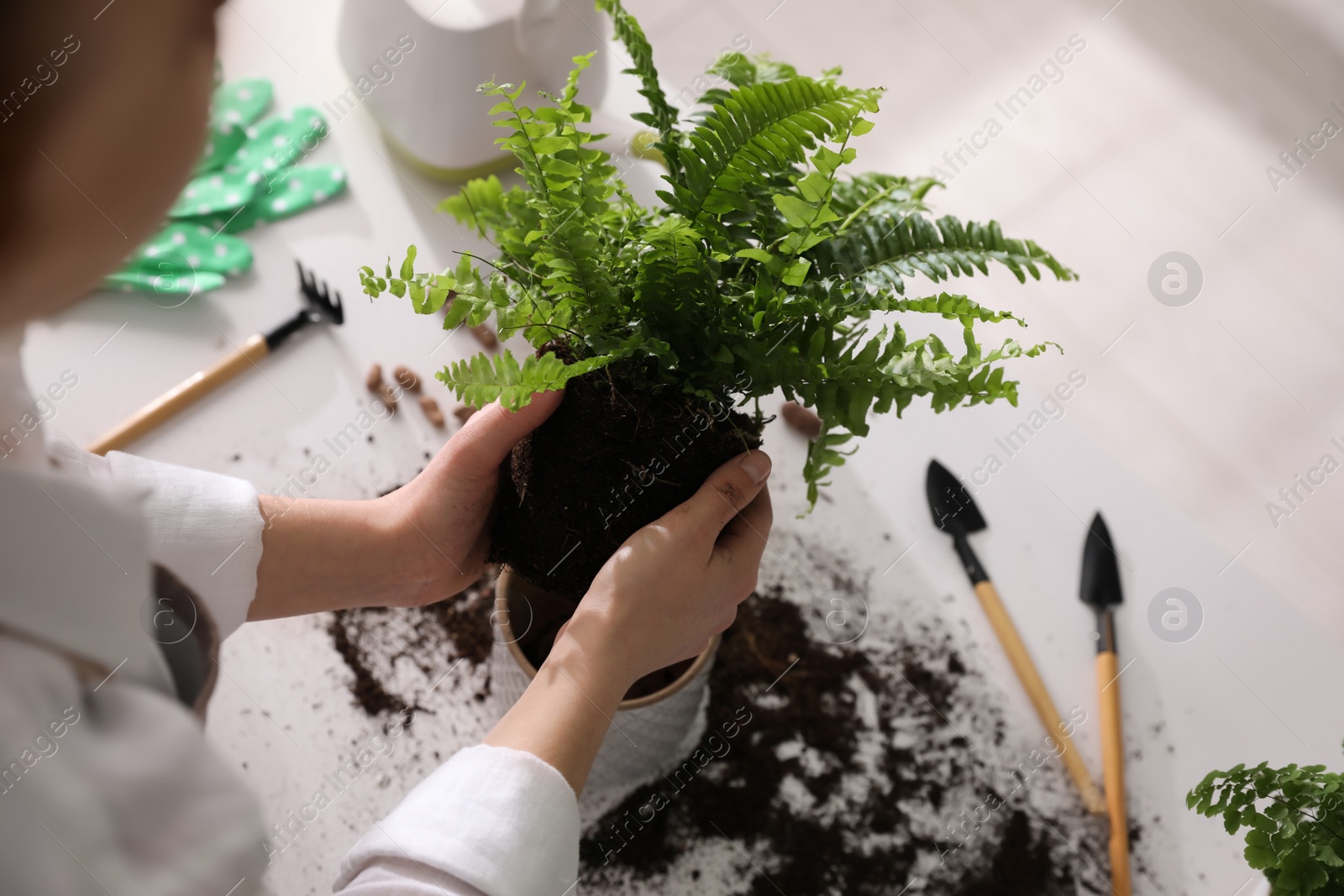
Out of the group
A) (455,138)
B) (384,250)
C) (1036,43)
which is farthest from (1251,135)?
(384,250)

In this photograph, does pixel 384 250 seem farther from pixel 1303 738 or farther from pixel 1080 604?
pixel 1303 738

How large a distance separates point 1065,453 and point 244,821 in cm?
103

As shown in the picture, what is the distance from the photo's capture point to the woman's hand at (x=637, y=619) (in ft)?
2.05

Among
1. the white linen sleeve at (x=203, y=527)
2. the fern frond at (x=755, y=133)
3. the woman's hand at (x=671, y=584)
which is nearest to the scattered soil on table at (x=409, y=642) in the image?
the white linen sleeve at (x=203, y=527)

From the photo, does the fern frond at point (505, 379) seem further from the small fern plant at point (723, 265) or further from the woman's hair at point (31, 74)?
the woman's hair at point (31, 74)

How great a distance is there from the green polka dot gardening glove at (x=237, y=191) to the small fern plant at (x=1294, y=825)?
118 centimetres

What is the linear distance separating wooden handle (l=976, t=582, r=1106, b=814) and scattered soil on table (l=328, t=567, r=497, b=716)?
1.88 ft

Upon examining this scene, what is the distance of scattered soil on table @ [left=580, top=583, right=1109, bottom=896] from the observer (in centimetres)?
90

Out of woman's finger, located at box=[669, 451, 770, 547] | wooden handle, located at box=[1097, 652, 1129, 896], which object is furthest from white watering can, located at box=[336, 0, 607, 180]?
wooden handle, located at box=[1097, 652, 1129, 896]

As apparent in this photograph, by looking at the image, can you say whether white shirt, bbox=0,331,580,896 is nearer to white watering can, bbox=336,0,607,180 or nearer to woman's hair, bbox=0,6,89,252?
woman's hair, bbox=0,6,89,252

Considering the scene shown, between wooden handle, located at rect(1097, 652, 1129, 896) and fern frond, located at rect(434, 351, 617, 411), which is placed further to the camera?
wooden handle, located at rect(1097, 652, 1129, 896)

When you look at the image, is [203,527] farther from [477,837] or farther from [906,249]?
[906,249]

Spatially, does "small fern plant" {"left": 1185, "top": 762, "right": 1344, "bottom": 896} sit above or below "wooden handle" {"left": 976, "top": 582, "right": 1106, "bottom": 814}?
above

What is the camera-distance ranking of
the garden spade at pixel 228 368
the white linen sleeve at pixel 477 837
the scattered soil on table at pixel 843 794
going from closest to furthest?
the white linen sleeve at pixel 477 837 < the scattered soil on table at pixel 843 794 < the garden spade at pixel 228 368
